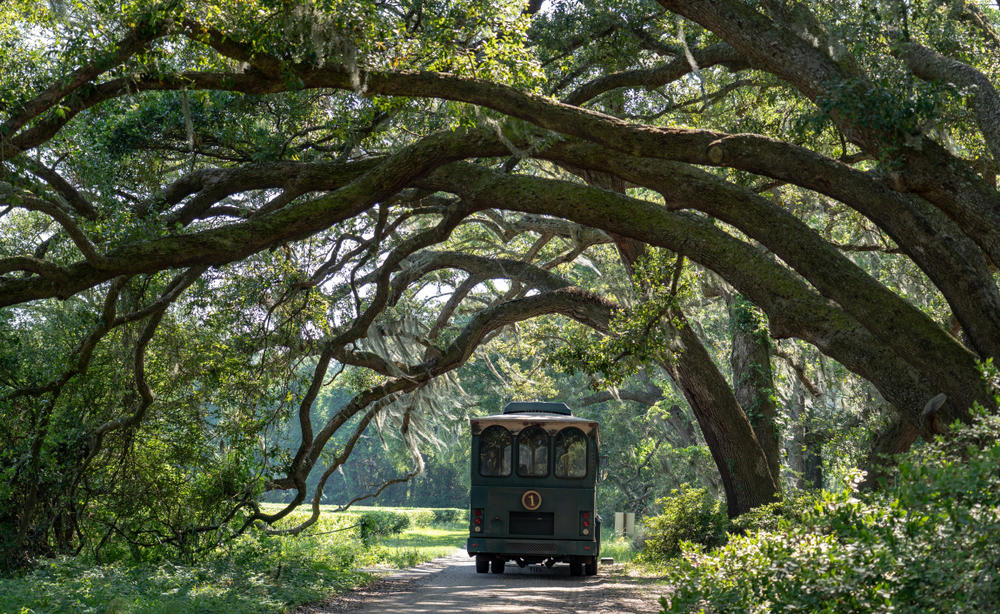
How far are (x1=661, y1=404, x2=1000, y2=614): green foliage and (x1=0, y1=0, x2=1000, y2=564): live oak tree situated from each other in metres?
2.36

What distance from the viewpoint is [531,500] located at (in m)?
13.5

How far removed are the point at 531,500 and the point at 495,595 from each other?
355 cm

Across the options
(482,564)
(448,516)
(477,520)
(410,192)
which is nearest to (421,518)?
(448,516)

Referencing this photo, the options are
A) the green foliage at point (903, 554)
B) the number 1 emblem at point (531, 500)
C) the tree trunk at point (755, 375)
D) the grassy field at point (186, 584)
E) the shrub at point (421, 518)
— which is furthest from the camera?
the shrub at point (421, 518)

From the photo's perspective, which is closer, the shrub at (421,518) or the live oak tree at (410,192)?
the live oak tree at (410,192)

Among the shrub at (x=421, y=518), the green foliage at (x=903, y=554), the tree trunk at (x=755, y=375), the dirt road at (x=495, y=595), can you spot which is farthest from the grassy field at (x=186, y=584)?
the shrub at (x=421, y=518)

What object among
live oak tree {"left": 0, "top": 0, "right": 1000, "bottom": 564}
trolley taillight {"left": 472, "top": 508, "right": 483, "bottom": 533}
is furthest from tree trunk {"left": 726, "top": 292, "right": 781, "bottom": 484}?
trolley taillight {"left": 472, "top": 508, "right": 483, "bottom": 533}

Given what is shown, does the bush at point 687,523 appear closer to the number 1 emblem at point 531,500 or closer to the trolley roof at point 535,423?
the trolley roof at point 535,423

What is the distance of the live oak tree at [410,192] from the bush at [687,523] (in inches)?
72.4

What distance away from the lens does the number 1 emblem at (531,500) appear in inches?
530

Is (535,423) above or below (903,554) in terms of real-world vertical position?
above

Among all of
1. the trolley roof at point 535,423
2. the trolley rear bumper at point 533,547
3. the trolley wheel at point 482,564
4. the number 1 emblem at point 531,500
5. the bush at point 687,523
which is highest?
the trolley roof at point 535,423

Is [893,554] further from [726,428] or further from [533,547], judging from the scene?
[533,547]

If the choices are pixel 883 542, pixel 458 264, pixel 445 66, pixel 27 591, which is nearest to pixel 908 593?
pixel 883 542
